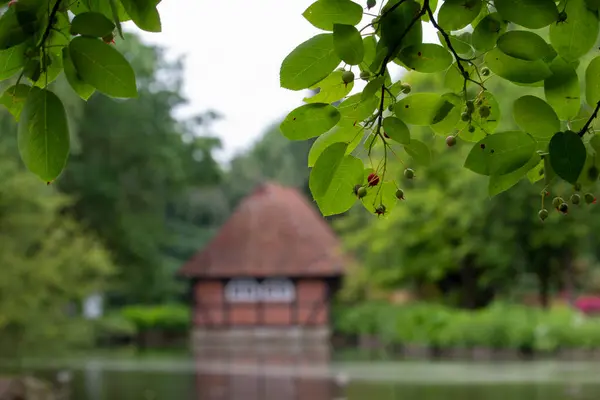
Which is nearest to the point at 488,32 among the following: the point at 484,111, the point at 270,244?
the point at 484,111

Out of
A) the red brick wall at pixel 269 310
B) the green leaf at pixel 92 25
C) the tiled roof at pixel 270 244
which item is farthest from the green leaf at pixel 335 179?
the red brick wall at pixel 269 310

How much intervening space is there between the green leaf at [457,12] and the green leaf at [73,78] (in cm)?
44

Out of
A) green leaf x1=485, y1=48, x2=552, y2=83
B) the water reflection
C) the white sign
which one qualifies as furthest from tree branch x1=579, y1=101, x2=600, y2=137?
the white sign

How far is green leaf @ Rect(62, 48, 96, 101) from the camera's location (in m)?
0.99

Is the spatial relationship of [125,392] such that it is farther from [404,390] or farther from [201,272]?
[201,272]

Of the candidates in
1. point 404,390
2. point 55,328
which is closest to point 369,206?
point 55,328

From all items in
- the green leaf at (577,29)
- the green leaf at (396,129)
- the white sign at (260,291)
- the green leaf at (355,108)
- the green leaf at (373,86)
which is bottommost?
the green leaf at (396,129)

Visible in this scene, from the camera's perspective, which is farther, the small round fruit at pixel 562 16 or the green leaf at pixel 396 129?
the green leaf at pixel 396 129

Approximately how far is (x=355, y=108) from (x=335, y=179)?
0.10m

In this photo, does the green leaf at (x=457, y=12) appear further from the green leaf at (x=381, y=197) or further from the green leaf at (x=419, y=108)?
the green leaf at (x=381, y=197)

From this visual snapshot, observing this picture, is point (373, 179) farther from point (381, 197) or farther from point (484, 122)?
point (484, 122)

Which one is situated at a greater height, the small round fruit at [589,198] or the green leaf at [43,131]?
the green leaf at [43,131]

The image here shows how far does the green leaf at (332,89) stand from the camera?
1.15 meters

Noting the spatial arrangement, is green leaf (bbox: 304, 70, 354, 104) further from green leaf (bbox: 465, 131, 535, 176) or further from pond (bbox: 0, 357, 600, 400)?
pond (bbox: 0, 357, 600, 400)
